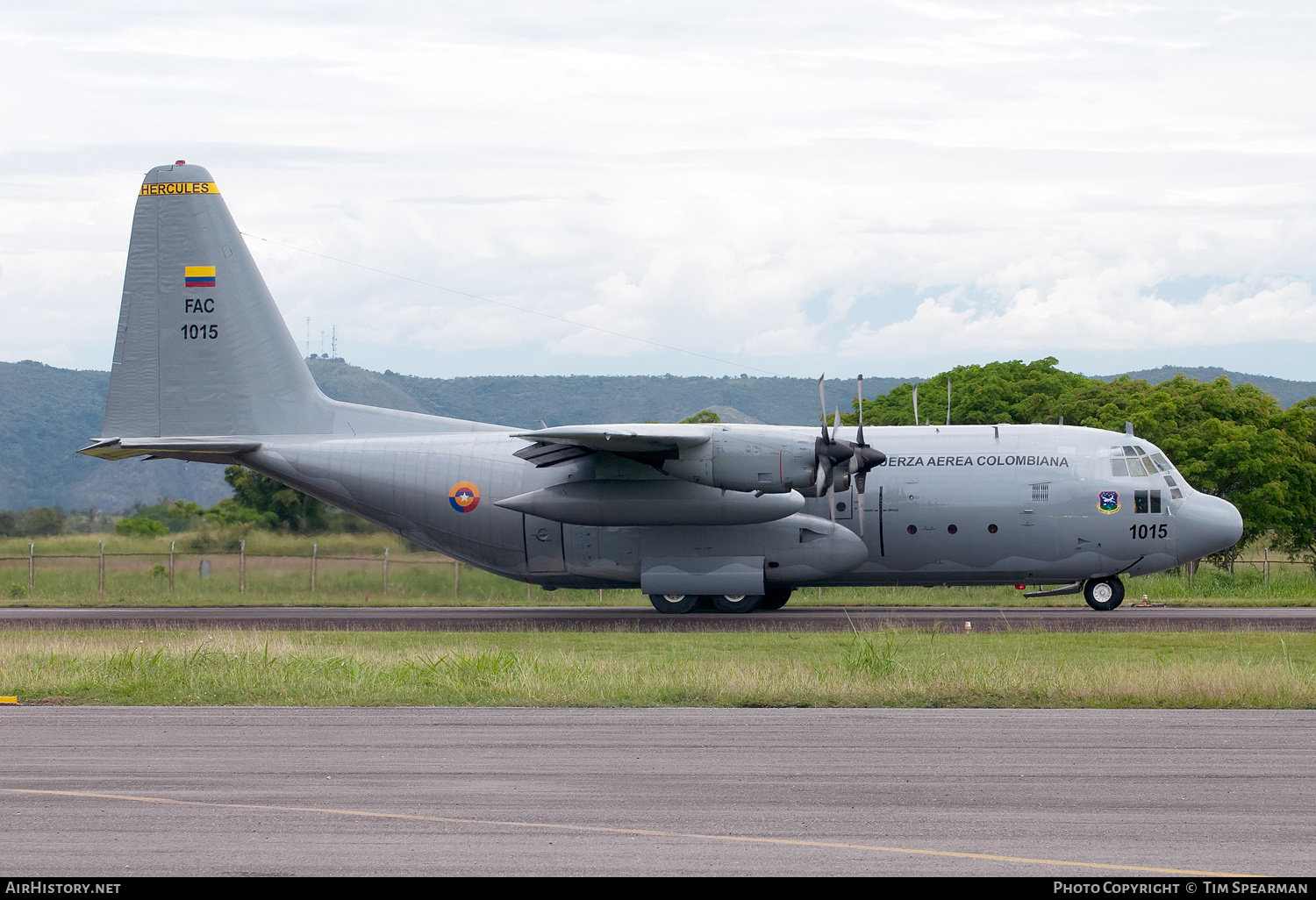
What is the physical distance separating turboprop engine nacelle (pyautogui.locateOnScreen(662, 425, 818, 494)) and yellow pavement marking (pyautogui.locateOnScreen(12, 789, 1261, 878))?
18.2 meters

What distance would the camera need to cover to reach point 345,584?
4053 centimetres

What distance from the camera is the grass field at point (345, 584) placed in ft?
123

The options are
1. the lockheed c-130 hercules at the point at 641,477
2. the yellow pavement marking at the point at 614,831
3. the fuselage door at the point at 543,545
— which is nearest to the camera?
the yellow pavement marking at the point at 614,831

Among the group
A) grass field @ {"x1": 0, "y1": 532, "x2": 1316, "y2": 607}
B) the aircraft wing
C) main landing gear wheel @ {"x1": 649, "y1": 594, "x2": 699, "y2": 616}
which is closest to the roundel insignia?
the aircraft wing

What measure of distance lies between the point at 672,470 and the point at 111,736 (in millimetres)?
15700

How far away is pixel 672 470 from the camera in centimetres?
2875

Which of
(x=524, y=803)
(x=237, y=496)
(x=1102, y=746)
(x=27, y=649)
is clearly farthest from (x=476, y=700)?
(x=237, y=496)

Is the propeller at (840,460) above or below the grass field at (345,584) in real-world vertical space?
above

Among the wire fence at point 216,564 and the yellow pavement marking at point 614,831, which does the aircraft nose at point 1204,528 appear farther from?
the yellow pavement marking at point 614,831

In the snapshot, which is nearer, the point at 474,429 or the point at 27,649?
the point at 27,649

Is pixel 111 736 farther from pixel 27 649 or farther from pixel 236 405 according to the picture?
pixel 236 405

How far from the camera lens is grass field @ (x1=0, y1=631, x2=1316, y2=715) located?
17.9m

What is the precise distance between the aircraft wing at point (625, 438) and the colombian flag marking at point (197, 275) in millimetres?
9602

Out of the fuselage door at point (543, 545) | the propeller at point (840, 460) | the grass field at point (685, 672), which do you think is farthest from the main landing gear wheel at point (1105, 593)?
the fuselage door at point (543, 545)
